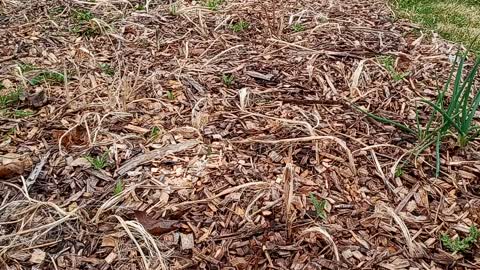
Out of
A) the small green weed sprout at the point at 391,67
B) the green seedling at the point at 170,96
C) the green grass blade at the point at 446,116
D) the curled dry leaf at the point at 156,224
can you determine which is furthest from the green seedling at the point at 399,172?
the green seedling at the point at 170,96

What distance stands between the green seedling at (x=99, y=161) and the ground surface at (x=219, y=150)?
2 centimetres

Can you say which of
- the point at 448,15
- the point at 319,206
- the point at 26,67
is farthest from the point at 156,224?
the point at 448,15

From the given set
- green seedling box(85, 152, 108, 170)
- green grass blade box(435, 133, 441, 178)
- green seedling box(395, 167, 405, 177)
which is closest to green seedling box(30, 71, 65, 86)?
green seedling box(85, 152, 108, 170)

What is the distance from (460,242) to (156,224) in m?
1.03

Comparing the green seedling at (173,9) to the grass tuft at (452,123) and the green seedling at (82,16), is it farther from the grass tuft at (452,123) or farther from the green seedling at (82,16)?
the grass tuft at (452,123)

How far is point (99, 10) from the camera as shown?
312 cm

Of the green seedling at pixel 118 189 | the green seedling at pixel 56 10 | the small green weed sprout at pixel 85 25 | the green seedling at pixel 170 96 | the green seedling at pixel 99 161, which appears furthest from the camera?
the green seedling at pixel 56 10

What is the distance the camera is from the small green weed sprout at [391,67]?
253cm

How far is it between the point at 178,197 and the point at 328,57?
124 centimetres

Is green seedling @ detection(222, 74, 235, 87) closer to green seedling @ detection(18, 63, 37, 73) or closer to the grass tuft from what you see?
the grass tuft

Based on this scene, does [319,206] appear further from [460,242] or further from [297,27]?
[297,27]

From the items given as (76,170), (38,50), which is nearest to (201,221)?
(76,170)

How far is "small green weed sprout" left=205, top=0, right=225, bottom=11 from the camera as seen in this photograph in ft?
10.4

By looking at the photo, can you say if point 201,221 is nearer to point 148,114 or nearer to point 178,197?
point 178,197
